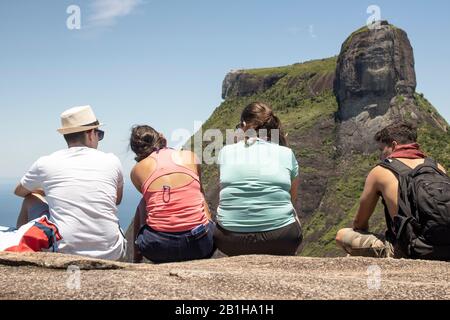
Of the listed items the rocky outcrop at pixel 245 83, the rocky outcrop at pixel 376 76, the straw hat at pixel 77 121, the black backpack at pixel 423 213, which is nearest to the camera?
the black backpack at pixel 423 213

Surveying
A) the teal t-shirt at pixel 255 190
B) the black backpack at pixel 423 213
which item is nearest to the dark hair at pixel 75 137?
the teal t-shirt at pixel 255 190

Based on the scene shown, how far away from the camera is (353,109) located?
111 metres

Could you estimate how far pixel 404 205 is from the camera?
6824 mm

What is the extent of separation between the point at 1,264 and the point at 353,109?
354 feet

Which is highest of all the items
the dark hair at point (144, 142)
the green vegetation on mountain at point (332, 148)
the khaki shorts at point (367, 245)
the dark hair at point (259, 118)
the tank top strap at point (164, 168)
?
the dark hair at point (259, 118)

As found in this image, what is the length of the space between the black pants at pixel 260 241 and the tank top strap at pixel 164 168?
73cm

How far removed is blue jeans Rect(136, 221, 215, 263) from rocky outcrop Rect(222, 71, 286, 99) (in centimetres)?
14957

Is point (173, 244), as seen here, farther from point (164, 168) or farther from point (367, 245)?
point (367, 245)

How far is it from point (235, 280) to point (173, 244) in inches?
83.5

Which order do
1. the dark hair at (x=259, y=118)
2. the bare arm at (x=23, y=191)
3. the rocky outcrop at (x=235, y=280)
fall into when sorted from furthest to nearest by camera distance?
the dark hair at (x=259, y=118), the bare arm at (x=23, y=191), the rocky outcrop at (x=235, y=280)

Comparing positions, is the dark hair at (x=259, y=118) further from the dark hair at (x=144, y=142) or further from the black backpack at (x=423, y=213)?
the black backpack at (x=423, y=213)

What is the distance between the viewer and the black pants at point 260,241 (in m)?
7.30
